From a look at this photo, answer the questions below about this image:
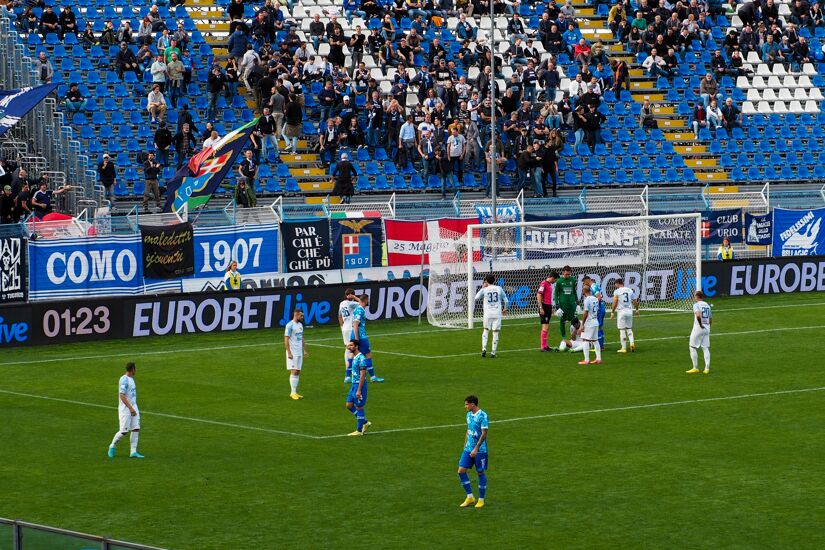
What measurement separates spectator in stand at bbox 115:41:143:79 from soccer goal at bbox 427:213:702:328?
12.9 metres

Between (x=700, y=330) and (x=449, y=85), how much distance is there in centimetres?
2245

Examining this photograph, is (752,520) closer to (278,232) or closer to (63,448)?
(63,448)

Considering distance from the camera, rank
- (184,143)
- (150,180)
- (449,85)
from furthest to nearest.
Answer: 1. (449,85)
2. (184,143)
3. (150,180)

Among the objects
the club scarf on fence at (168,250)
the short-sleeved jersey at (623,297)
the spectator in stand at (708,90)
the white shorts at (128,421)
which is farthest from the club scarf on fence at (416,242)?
the white shorts at (128,421)

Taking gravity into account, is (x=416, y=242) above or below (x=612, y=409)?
above

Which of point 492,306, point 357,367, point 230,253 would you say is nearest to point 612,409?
point 357,367

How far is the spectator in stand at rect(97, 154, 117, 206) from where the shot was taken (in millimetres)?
44875

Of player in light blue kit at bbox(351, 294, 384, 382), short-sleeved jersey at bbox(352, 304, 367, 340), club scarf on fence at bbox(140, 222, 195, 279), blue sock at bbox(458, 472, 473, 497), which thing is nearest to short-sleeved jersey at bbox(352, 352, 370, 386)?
blue sock at bbox(458, 472, 473, 497)

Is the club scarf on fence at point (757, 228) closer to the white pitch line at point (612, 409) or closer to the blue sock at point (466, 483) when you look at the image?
the white pitch line at point (612, 409)

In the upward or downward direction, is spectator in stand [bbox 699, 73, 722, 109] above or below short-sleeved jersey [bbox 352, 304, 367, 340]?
above

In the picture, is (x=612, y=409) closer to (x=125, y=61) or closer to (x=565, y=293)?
(x=565, y=293)

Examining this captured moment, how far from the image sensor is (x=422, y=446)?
25.4 meters

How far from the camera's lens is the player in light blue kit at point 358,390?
25.8 meters

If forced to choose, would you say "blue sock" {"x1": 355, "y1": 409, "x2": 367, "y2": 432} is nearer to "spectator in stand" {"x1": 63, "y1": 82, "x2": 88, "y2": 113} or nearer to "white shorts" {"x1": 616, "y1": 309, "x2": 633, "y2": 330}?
"white shorts" {"x1": 616, "y1": 309, "x2": 633, "y2": 330}
